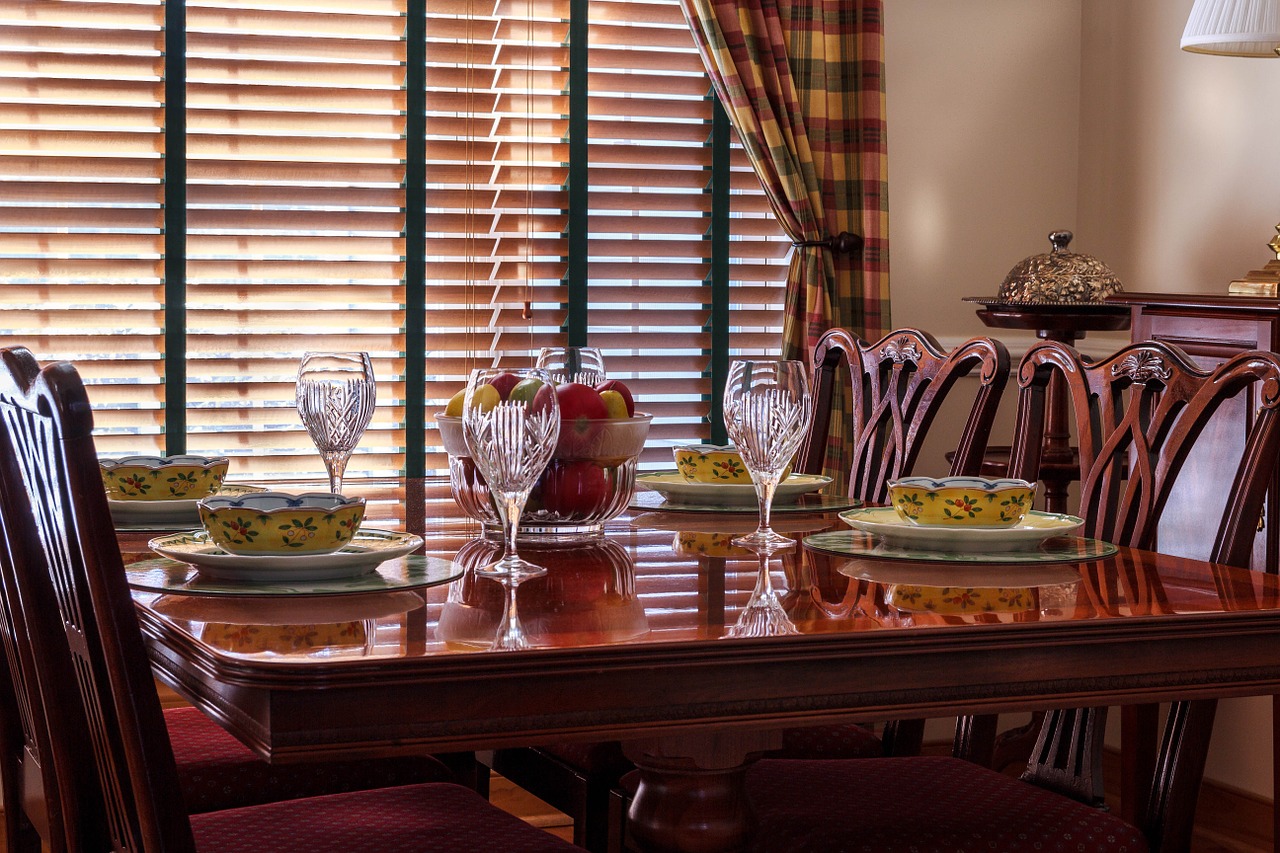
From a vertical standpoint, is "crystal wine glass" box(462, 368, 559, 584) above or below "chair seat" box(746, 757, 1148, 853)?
above

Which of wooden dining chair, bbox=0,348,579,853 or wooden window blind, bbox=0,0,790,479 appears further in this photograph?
wooden window blind, bbox=0,0,790,479

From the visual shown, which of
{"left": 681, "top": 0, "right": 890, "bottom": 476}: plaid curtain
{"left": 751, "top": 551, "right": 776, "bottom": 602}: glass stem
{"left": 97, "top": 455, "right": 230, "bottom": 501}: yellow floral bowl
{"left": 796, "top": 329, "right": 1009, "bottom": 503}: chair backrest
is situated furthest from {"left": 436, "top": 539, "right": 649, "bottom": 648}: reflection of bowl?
{"left": 681, "top": 0, "right": 890, "bottom": 476}: plaid curtain

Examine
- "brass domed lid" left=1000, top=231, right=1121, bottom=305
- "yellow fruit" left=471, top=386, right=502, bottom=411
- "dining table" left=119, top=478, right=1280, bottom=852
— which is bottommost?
"dining table" left=119, top=478, right=1280, bottom=852

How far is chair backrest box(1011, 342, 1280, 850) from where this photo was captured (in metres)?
1.58

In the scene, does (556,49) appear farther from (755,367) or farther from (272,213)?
(755,367)

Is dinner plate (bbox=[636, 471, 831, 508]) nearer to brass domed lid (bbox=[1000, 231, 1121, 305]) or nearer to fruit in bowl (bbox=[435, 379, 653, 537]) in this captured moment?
fruit in bowl (bbox=[435, 379, 653, 537])

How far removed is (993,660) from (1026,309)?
6.72 ft

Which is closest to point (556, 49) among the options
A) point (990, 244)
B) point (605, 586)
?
point (990, 244)

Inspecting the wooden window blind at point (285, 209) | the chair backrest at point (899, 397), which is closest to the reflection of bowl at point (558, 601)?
the chair backrest at point (899, 397)

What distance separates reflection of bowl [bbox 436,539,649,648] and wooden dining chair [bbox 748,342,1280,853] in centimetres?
35

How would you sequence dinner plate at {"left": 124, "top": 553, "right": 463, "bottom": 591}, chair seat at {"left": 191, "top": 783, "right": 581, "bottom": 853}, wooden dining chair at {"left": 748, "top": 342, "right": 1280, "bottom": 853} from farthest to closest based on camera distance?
1. wooden dining chair at {"left": 748, "top": 342, "right": 1280, "bottom": 853}
2. chair seat at {"left": 191, "top": 783, "right": 581, "bottom": 853}
3. dinner plate at {"left": 124, "top": 553, "right": 463, "bottom": 591}

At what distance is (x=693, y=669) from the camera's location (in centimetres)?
111

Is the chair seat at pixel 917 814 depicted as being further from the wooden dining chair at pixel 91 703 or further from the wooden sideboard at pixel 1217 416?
the wooden sideboard at pixel 1217 416

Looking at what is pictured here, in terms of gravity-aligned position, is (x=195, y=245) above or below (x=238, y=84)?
below
